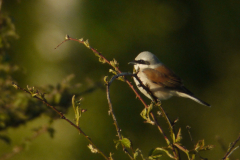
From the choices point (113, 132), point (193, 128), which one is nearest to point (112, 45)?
point (113, 132)

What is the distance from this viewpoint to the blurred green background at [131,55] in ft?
15.2

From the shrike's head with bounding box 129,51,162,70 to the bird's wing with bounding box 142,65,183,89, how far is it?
53 millimetres

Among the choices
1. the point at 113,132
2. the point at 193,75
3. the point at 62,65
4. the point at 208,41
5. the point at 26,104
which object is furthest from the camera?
the point at 208,41

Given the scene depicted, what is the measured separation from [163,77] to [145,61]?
9.3 inches

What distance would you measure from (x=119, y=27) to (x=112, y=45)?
1.43 feet

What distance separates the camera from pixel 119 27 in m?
5.46

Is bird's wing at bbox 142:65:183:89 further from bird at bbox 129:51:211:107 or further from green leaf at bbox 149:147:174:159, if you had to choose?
green leaf at bbox 149:147:174:159

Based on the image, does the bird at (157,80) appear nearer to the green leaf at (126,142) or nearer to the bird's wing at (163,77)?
the bird's wing at (163,77)

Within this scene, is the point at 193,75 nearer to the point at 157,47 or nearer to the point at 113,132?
the point at 157,47

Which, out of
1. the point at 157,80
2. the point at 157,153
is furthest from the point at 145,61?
the point at 157,153

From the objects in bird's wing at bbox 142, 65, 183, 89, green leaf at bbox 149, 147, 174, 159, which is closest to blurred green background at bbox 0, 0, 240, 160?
bird's wing at bbox 142, 65, 183, 89

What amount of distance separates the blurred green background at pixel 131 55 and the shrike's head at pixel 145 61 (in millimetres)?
1613

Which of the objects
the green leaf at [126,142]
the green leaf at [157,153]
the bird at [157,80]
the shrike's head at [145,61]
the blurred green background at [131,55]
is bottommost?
the green leaf at [157,153]

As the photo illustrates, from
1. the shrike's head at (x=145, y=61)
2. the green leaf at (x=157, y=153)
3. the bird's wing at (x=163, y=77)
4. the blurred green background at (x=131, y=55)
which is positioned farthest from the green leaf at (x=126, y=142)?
the blurred green background at (x=131, y=55)
